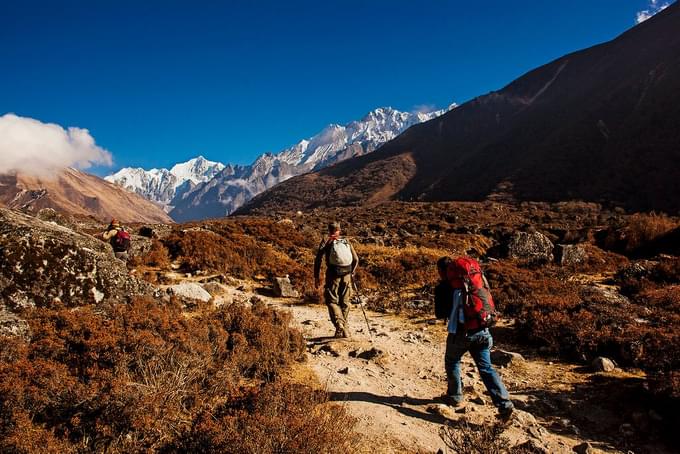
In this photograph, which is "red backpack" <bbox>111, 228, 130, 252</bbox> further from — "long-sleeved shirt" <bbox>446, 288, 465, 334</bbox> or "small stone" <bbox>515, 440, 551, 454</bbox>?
"small stone" <bbox>515, 440, 551, 454</bbox>

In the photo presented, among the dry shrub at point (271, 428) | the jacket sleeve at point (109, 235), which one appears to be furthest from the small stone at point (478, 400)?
the jacket sleeve at point (109, 235)

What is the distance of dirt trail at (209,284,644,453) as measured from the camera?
4.43 m

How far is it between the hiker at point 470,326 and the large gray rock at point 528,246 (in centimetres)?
1454

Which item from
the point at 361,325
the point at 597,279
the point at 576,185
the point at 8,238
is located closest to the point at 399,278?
the point at 361,325

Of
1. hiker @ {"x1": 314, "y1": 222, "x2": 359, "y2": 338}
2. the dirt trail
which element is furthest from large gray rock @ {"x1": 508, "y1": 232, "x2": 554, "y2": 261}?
hiker @ {"x1": 314, "y1": 222, "x2": 359, "y2": 338}

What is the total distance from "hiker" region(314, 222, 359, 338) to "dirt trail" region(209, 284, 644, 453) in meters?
A: 0.47

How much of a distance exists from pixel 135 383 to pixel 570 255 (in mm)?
16454

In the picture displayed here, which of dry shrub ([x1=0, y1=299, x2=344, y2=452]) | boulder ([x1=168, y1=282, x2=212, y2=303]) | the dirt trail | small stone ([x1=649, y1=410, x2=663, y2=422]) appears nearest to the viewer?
dry shrub ([x1=0, y1=299, x2=344, y2=452])

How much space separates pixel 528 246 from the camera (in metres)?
18.7

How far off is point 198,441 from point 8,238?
18.0ft

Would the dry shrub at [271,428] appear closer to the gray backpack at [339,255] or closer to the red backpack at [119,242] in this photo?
the gray backpack at [339,255]

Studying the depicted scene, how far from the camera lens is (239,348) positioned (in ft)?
19.2

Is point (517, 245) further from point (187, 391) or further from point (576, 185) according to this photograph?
point (576, 185)

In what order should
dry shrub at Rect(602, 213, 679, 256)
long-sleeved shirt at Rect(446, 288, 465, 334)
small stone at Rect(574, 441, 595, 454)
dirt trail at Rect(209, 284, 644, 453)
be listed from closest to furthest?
1. small stone at Rect(574, 441, 595, 454)
2. dirt trail at Rect(209, 284, 644, 453)
3. long-sleeved shirt at Rect(446, 288, 465, 334)
4. dry shrub at Rect(602, 213, 679, 256)
